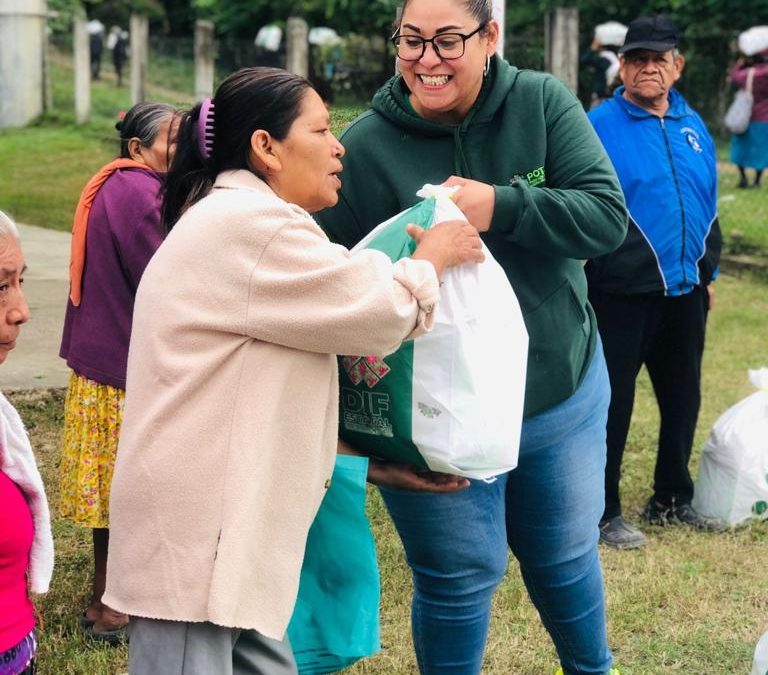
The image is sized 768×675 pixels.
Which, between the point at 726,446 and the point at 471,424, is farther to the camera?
the point at 726,446

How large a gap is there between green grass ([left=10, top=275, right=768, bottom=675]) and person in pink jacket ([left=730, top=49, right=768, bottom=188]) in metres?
9.53

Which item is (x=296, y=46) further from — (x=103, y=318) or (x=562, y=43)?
(x=103, y=318)

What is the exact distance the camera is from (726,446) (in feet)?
17.2

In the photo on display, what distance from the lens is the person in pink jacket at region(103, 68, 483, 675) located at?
2.27 metres

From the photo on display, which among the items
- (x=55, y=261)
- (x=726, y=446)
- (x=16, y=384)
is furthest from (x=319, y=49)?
(x=726, y=446)

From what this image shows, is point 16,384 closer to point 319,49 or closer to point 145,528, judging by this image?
point 145,528

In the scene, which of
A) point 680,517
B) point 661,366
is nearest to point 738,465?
point 680,517

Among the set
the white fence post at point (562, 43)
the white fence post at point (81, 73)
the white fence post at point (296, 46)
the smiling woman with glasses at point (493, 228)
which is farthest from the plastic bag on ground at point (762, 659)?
the white fence post at point (81, 73)

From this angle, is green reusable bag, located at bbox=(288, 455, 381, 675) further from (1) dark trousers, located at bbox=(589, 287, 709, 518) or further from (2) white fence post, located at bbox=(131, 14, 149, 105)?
(2) white fence post, located at bbox=(131, 14, 149, 105)

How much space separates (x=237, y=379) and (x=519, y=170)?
0.91 m

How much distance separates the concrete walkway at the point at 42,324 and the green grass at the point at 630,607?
63 centimetres

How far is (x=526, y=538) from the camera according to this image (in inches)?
121

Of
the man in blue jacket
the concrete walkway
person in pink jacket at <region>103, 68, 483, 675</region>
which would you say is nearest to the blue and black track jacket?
the man in blue jacket

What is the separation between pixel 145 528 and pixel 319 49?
1345 cm
